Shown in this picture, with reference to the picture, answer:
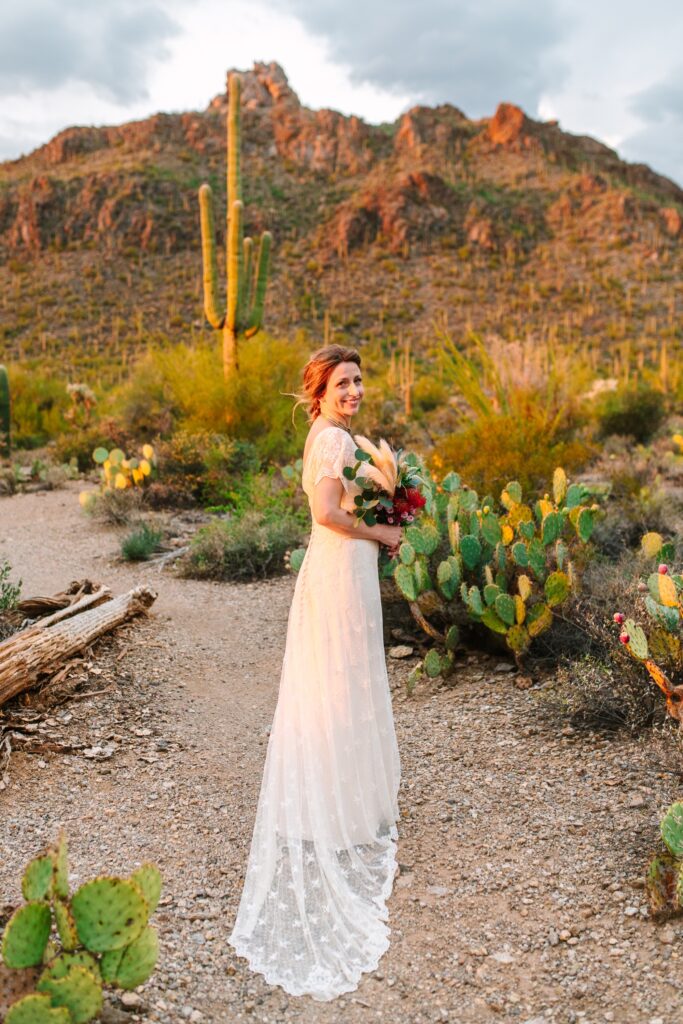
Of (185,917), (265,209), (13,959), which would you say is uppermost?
(265,209)

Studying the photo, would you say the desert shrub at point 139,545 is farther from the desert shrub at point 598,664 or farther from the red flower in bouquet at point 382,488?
the red flower in bouquet at point 382,488

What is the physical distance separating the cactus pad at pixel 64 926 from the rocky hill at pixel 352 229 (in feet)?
103

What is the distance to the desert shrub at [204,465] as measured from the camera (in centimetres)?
1150

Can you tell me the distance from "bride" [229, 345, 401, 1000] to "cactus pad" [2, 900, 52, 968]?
4.19 ft

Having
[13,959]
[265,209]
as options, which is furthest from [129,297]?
[13,959]

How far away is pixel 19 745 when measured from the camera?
15.1 ft

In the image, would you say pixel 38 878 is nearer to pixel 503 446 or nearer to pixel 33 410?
pixel 503 446

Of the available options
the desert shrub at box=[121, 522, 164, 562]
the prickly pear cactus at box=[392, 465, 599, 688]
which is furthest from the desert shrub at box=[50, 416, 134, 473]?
the prickly pear cactus at box=[392, 465, 599, 688]

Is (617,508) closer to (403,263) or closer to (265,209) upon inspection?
(403,263)

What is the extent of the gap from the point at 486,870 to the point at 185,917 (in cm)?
122

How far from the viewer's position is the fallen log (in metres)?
4.89

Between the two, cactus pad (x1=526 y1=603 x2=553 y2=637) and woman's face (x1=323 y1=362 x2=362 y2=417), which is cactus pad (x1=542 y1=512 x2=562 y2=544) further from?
woman's face (x1=323 y1=362 x2=362 y2=417)

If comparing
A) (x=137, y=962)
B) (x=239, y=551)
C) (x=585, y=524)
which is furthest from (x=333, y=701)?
(x=239, y=551)

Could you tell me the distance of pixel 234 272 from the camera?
48.8ft
